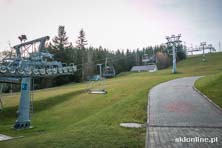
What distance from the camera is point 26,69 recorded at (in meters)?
23.0

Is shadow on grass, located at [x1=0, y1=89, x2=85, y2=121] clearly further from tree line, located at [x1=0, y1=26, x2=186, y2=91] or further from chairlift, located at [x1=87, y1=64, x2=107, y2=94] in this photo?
tree line, located at [x1=0, y1=26, x2=186, y2=91]

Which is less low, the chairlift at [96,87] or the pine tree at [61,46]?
the pine tree at [61,46]

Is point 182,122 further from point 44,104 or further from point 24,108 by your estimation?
point 44,104

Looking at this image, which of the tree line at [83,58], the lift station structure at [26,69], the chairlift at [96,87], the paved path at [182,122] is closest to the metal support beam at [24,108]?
the lift station structure at [26,69]

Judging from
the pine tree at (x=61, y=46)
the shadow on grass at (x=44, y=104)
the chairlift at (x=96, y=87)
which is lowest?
the shadow on grass at (x=44, y=104)

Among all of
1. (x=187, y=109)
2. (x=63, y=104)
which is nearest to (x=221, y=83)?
(x=187, y=109)

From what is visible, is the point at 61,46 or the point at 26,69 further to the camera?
the point at 61,46

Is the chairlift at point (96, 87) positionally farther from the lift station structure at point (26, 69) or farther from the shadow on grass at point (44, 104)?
the lift station structure at point (26, 69)

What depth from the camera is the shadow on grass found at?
2827 centimetres

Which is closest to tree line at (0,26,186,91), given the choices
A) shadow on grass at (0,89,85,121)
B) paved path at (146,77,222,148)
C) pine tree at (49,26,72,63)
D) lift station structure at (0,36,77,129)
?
pine tree at (49,26,72,63)

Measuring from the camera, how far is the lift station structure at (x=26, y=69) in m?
22.2

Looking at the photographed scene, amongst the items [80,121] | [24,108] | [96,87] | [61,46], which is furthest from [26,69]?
[61,46]

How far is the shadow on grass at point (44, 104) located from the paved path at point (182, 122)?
52.3 ft

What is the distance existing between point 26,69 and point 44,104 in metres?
9.68
